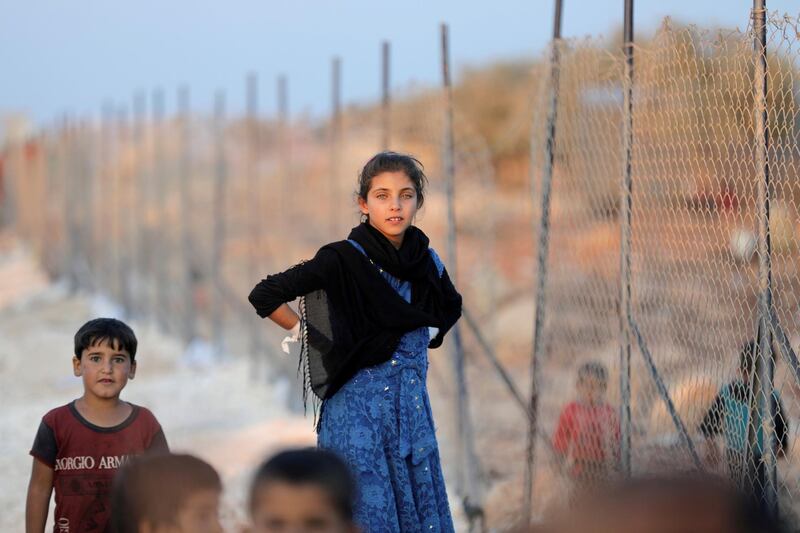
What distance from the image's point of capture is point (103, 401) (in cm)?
413

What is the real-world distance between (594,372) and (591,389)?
0.60ft

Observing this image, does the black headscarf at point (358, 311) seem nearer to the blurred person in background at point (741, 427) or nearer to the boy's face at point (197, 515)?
the blurred person in background at point (741, 427)

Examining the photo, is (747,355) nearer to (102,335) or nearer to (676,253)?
(676,253)

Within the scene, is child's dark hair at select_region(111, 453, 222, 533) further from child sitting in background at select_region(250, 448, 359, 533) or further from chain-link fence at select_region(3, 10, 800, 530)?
chain-link fence at select_region(3, 10, 800, 530)

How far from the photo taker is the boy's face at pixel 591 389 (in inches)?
245

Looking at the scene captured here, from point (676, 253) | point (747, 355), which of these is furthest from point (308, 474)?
point (676, 253)

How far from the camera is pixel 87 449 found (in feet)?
13.2

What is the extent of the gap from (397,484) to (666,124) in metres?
1.95

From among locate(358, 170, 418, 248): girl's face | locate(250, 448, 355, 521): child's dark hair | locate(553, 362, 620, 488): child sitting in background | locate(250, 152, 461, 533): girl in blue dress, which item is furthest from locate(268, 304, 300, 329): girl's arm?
locate(250, 448, 355, 521): child's dark hair

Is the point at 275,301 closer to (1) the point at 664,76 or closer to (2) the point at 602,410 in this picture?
(1) the point at 664,76

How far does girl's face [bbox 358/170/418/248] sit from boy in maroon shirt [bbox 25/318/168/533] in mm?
1005

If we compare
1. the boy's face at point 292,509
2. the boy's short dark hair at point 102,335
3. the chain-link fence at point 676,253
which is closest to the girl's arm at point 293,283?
the boy's short dark hair at point 102,335

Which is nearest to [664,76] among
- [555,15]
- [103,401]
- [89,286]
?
[555,15]

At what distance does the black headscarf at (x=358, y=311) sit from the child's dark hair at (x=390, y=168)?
0.15 m
